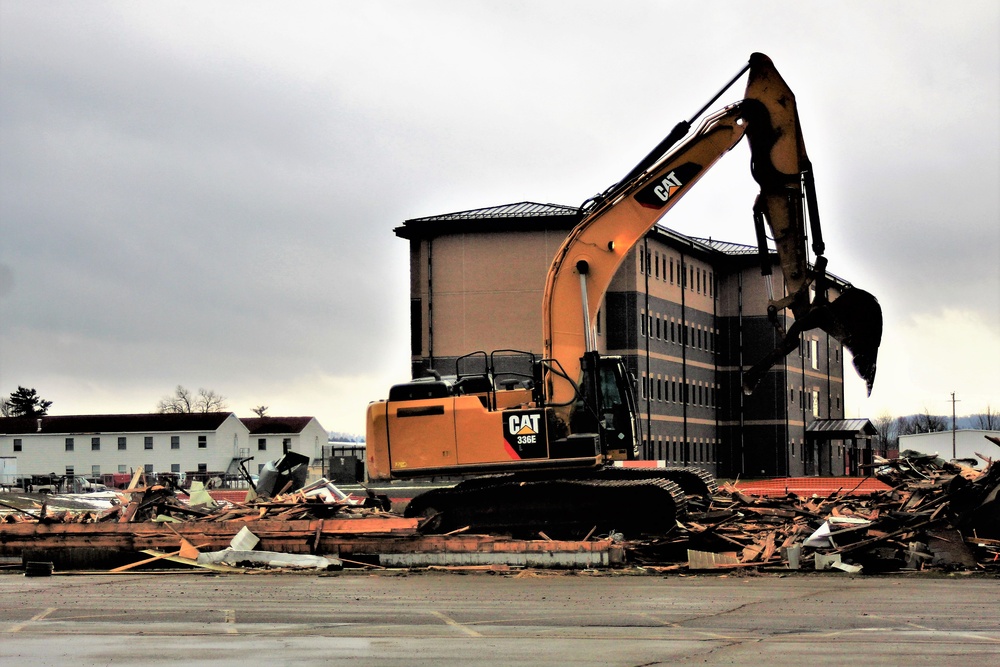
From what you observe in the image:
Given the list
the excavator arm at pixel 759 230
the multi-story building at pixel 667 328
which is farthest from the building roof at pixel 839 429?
the excavator arm at pixel 759 230

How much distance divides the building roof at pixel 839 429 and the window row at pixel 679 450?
7859mm

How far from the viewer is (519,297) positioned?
7962 centimetres

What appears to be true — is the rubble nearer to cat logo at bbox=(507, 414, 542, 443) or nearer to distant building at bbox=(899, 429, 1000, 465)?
cat logo at bbox=(507, 414, 542, 443)

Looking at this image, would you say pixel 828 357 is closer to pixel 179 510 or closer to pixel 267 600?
pixel 179 510

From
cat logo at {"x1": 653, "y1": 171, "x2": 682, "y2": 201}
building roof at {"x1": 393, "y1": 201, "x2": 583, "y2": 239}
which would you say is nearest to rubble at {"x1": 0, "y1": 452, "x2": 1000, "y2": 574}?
cat logo at {"x1": 653, "y1": 171, "x2": 682, "y2": 201}

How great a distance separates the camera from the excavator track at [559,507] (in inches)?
912

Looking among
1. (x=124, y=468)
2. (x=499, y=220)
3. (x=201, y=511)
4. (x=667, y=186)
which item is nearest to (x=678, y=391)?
(x=499, y=220)

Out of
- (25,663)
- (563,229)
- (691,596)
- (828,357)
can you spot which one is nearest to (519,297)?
(563,229)

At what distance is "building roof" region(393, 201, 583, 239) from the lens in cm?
7994

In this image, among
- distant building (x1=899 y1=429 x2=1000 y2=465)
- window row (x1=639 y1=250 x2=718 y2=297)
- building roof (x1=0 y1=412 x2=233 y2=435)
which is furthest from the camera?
building roof (x1=0 y1=412 x2=233 y2=435)

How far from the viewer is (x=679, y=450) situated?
91688 millimetres

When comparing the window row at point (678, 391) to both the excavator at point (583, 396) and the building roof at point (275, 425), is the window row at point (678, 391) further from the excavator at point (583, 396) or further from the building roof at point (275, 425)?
the excavator at point (583, 396)

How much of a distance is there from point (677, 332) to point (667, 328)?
8.26 feet

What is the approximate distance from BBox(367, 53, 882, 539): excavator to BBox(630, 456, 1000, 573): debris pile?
1.09m
